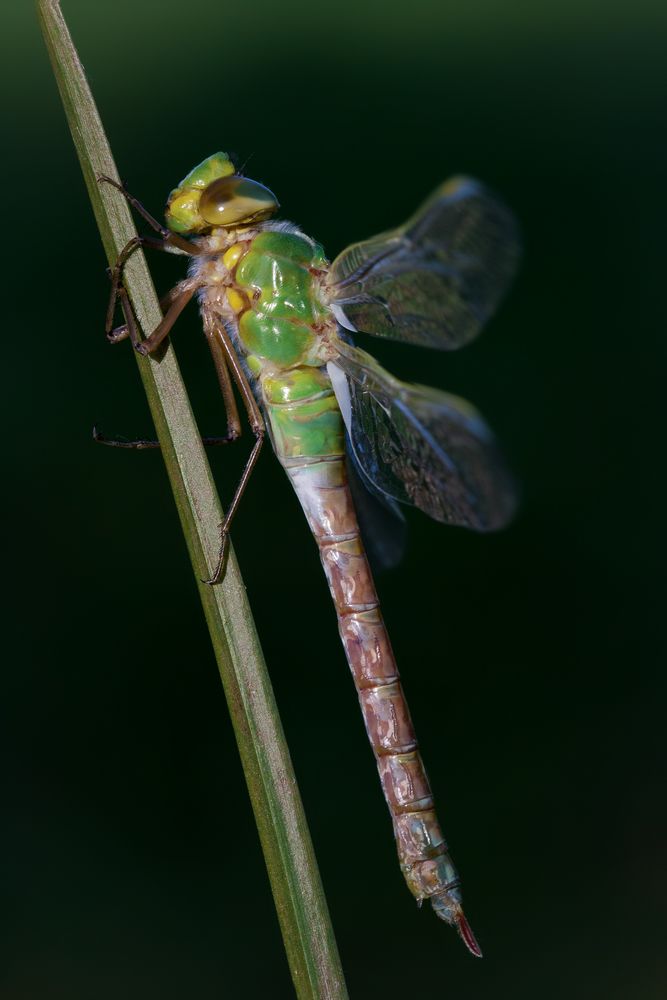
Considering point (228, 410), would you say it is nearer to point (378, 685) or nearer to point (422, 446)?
point (422, 446)

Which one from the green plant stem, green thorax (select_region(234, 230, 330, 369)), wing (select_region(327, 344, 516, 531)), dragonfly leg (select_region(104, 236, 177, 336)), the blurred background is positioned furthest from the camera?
the blurred background

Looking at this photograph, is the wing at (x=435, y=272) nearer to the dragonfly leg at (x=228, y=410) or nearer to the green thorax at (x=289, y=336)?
the green thorax at (x=289, y=336)

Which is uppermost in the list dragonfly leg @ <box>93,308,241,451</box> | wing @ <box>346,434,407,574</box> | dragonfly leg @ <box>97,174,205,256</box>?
dragonfly leg @ <box>97,174,205,256</box>

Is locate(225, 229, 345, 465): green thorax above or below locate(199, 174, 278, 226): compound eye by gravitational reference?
below

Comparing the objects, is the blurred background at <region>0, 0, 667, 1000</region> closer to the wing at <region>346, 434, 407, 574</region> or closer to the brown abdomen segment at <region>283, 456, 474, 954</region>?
the wing at <region>346, 434, 407, 574</region>

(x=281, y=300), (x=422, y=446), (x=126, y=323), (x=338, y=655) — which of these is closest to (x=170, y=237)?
(x=281, y=300)

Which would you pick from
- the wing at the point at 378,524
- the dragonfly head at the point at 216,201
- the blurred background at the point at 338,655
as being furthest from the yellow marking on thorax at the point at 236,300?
the blurred background at the point at 338,655

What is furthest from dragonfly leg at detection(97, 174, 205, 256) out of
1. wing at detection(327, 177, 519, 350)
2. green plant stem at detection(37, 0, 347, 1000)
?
green plant stem at detection(37, 0, 347, 1000)

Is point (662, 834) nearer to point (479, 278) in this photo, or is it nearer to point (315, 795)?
point (315, 795)

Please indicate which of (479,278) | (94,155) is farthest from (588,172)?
(94,155)
